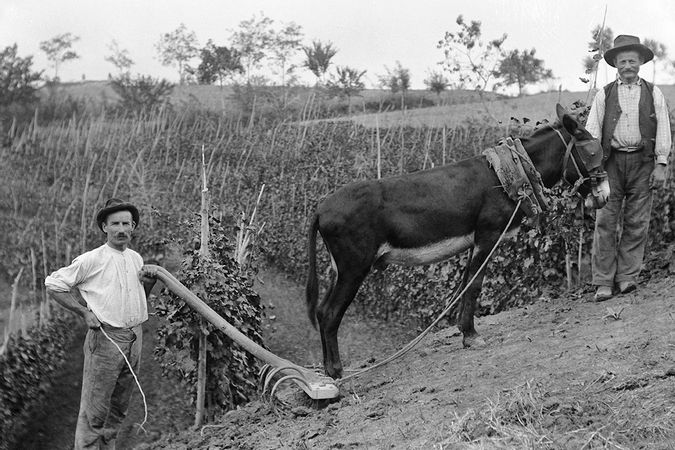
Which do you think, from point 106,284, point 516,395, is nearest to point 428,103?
point 106,284

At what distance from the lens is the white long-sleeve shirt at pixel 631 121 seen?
22.1 ft

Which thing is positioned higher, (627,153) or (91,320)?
(627,153)

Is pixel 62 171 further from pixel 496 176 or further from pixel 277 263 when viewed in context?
pixel 496 176

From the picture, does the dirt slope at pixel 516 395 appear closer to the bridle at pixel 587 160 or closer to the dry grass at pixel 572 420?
the dry grass at pixel 572 420

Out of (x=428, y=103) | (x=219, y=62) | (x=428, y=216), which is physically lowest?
(x=428, y=216)

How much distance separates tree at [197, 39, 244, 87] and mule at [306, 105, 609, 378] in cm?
3145

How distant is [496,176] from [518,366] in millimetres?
1714

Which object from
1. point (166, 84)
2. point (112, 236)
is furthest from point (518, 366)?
point (166, 84)

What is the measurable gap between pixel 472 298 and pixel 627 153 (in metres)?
1.99

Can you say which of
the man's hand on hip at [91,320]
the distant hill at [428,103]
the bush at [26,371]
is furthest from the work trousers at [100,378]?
the distant hill at [428,103]

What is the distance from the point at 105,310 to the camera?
5.25m

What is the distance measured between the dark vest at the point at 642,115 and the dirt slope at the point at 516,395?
1332 millimetres

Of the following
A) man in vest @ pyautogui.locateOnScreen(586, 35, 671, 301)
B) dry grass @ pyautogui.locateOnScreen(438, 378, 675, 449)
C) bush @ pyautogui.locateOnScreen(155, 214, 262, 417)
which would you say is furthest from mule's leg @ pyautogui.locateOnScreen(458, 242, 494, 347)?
bush @ pyautogui.locateOnScreen(155, 214, 262, 417)

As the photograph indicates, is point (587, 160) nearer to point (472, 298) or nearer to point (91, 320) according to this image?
point (472, 298)
